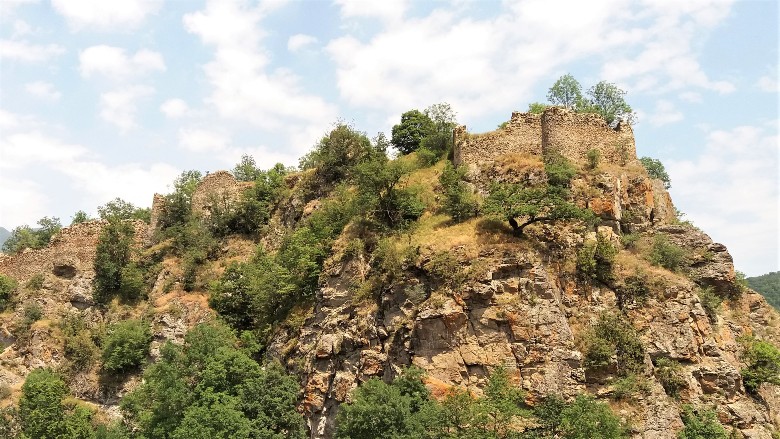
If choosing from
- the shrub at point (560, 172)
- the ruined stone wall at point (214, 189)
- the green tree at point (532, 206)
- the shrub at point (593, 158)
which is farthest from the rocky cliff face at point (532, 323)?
the ruined stone wall at point (214, 189)

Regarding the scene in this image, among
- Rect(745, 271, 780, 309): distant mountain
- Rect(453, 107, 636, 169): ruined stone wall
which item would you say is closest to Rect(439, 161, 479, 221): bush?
Rect(453, 107, 636, 169): ruined stone wall

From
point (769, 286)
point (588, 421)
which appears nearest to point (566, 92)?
point (588, 421)

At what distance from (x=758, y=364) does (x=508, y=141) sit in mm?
14961

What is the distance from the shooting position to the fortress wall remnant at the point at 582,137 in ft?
102

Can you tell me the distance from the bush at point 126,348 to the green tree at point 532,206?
18417mm

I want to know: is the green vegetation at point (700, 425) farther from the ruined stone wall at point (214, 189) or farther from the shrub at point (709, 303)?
the ruined stone wall at point (214, 189)

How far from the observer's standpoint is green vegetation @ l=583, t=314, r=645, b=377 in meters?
23.8

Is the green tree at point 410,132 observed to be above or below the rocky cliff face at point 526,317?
above

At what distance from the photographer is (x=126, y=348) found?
1220 inches

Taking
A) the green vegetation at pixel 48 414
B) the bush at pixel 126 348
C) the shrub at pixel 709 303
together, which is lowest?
the green vegetation at pixel 48 414

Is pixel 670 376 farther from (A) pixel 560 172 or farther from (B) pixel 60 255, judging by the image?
(B) pixel 60 255

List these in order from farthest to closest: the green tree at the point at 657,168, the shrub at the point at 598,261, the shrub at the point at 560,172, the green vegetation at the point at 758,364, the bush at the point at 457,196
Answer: the green tree at the point at 657,168 < the bush at the point at 457,196 < the shrub at the point at 560,172 < the shrub at the point at 598,261 < the green vegetation at the point at 758,364

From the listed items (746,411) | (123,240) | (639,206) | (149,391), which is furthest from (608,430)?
(123,240)

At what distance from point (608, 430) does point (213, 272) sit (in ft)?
75.6
